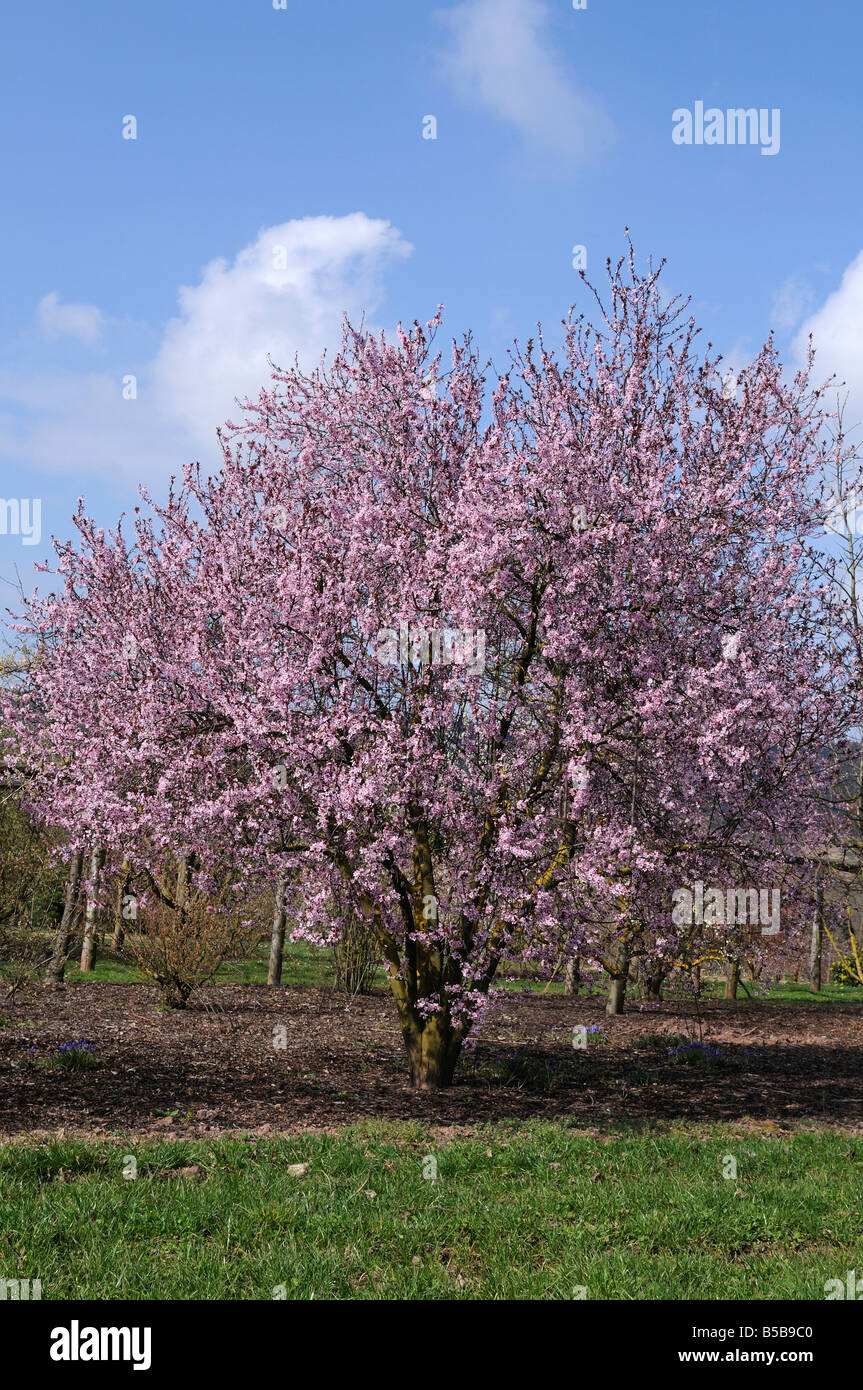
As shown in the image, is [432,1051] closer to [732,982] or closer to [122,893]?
[122,893]

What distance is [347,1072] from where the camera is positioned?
10.5 m

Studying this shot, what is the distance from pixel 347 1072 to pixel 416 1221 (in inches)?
203

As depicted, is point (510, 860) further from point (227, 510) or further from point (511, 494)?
point (227, 510)

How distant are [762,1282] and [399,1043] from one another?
7.92m

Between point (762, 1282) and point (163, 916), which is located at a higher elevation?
point (163, 916)

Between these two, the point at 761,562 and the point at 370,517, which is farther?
the point at 761,562

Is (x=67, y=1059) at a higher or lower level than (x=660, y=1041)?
higher

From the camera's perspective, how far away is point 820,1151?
7859 mm

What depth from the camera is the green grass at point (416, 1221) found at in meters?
4.70

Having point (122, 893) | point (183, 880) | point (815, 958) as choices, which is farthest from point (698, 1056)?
point (815, 958)

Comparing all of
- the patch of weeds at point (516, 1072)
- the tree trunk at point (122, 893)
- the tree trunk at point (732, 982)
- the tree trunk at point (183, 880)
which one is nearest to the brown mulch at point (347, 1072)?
the patch of weeds at point (516, 1072)

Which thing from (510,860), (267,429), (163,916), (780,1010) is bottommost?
(780,1010)

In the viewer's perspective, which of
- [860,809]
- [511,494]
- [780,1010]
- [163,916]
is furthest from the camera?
[780,1010]

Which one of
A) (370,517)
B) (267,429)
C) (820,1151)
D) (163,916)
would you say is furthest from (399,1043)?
(267,429)
